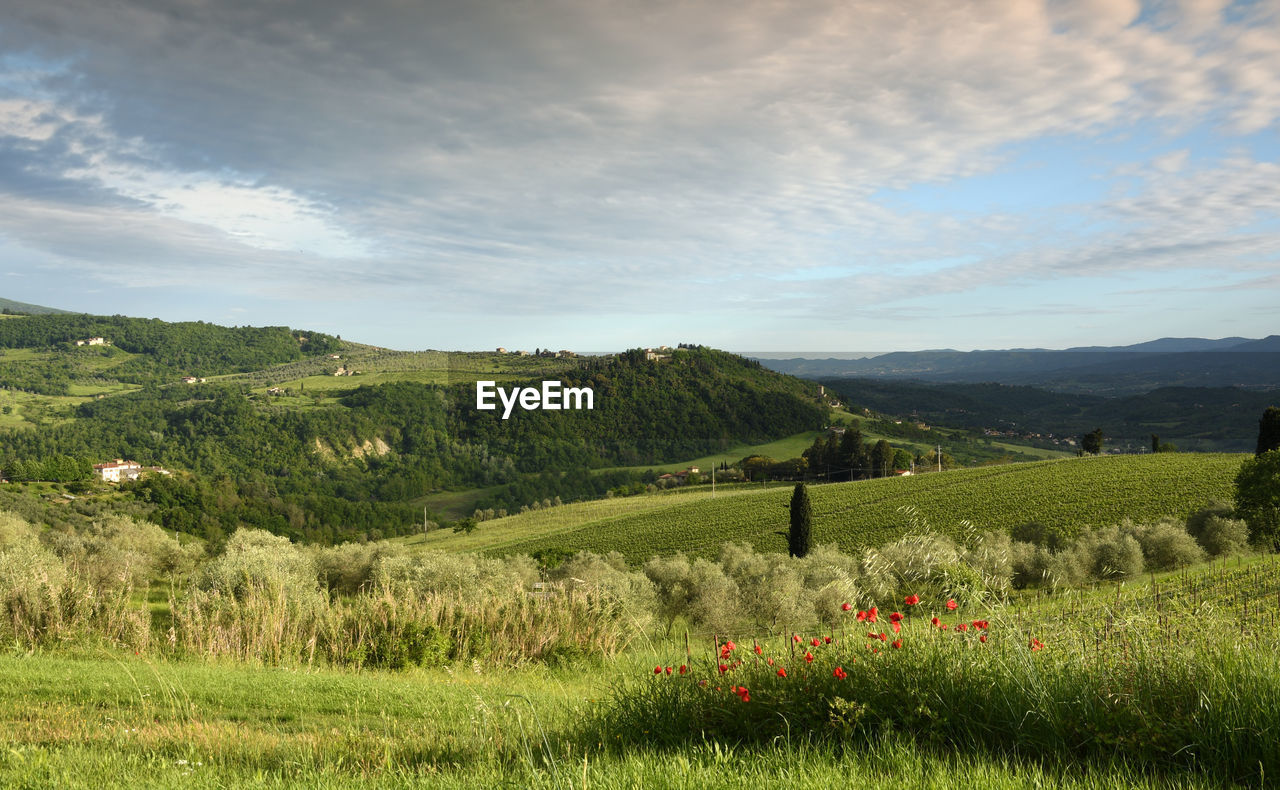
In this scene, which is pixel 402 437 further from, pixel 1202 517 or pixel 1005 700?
pixel 1005 700

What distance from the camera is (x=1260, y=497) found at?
116 feet

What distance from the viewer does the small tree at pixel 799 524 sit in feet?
148

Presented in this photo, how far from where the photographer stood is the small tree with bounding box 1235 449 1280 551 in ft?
109

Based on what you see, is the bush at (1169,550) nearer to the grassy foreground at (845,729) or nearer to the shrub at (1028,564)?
the shrub at (1028,564)

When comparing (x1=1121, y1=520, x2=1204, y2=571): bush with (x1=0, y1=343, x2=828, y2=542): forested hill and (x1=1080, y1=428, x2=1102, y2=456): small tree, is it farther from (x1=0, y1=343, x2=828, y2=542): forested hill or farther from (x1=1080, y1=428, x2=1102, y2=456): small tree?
(x1=0, y1=343, x2=828, y2=542): forested hill

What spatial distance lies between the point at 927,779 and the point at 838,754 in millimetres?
820

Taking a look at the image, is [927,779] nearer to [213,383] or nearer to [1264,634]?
[1264,634]

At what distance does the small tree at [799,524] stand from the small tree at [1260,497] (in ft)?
71.7

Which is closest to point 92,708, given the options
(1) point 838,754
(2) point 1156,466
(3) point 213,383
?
(1) point 838,754

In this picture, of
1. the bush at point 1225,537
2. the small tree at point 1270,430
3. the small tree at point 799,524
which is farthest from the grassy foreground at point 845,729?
the small tree at point 1270,430

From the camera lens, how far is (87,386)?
16550 cm

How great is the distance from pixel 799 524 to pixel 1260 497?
23.0 meters

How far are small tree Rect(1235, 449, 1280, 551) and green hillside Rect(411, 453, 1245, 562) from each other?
31.2 ft

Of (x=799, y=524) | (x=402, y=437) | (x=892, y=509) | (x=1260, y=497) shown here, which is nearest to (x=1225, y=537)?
(x=1260, y=497)
